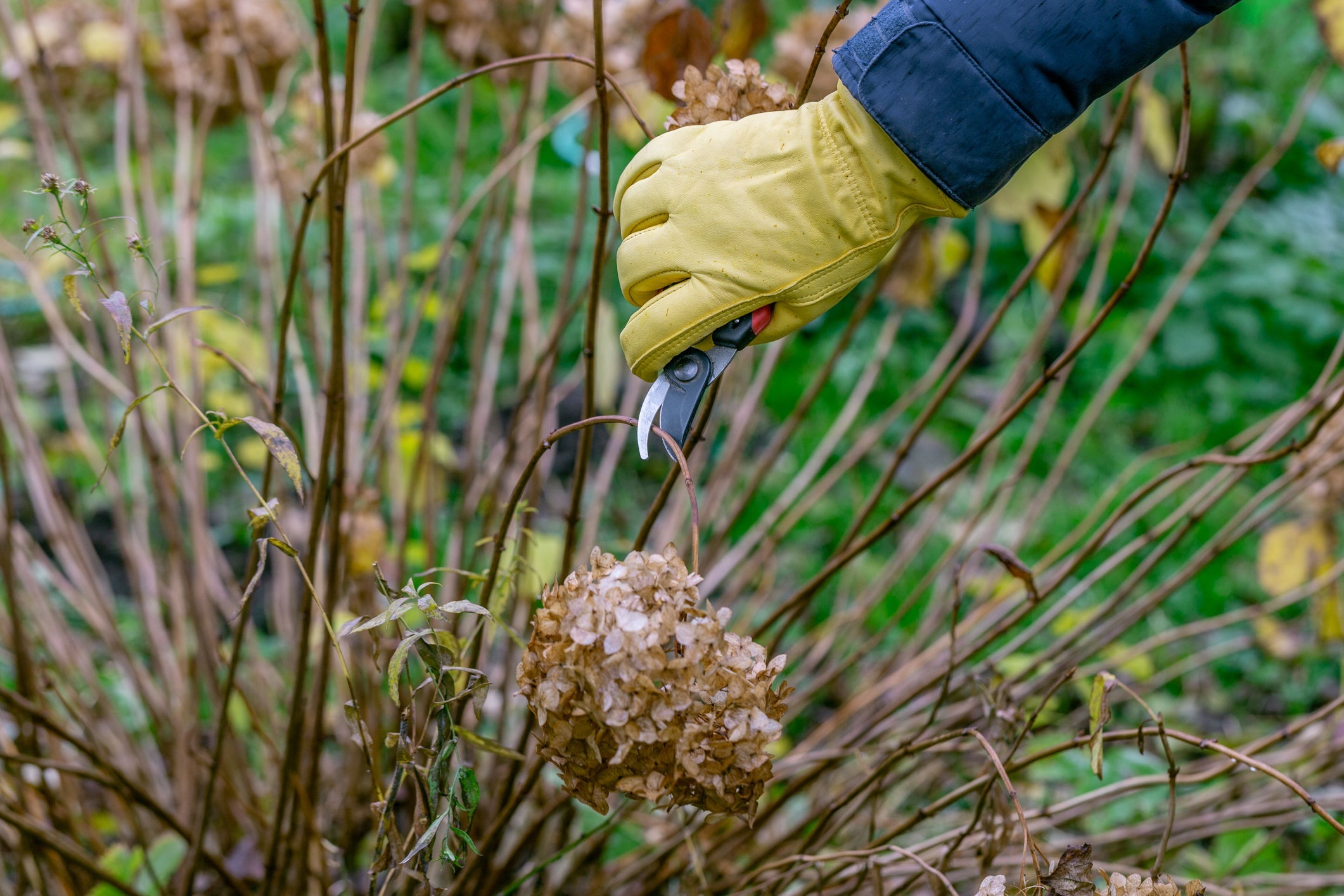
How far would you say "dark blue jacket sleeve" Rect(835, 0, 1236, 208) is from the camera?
2.21 feet

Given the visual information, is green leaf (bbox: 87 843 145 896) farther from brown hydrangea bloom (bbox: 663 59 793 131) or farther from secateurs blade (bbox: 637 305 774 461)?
brown hydrangea bloom (bbox: 663 59 793 131)

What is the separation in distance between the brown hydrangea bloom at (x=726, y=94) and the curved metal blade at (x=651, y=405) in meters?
0.20

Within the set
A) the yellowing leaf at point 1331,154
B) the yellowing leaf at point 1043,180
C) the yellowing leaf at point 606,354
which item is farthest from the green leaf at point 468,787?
the yellowing leaf at point 1043,180

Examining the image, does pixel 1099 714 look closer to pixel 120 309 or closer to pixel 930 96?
pixel 930 96

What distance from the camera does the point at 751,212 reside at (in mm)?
693

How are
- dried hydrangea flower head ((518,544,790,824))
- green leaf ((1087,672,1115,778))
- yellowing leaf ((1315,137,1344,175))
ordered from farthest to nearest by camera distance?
yellowing leaf ((1315,137,1344,175)) < green leaf ((1087,672,1115,778)) < dried hydrangea flower head ((518,544,790,824))

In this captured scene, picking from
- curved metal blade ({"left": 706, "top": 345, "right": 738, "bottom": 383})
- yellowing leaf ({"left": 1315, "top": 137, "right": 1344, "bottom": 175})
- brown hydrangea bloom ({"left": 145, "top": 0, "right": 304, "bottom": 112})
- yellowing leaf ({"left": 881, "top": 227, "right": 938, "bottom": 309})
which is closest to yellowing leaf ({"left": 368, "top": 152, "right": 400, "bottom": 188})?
brown hydrangea bloom ({"left": 145, "top": 0, "right": 304, "bottom": 112})

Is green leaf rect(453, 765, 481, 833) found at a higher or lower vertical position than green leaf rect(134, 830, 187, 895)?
higher

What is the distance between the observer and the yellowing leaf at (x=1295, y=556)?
4.57 feet

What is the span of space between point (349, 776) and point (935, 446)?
1.82 metres

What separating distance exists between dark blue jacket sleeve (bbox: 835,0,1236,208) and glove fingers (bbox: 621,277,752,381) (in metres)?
0.18

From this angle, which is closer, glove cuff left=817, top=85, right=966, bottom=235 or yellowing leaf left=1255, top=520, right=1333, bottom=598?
glove cuff left=817, top=85, right=966, bottom=235

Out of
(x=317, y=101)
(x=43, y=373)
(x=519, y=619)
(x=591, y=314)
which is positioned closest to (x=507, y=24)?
(x=317, y=101)

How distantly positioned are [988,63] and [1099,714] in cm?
47
